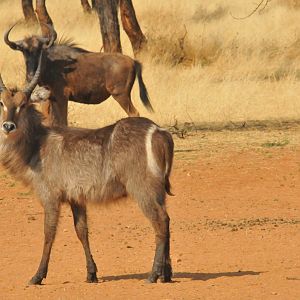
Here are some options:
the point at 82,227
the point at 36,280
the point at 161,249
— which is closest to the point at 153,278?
the point at 161,249

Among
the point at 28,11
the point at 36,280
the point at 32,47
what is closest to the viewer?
the point at 36,280

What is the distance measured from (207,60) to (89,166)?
48.2 ft

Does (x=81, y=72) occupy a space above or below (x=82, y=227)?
below

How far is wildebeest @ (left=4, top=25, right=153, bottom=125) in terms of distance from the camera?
50.6 feet

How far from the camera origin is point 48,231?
881 centimetres

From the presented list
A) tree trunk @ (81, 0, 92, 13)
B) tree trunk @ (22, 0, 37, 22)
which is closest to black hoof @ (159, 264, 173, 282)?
tree trunk @ (22, 0, 37, 22)

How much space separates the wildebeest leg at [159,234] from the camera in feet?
28.0

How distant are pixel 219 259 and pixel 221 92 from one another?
951cm

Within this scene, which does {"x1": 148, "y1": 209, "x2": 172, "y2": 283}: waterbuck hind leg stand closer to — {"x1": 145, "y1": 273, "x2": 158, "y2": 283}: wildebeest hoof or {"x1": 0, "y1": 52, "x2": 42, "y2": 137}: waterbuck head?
A: {"x1": 145, "y1": 273, "x2": 158, "y2": 283}: wildebeest hoof

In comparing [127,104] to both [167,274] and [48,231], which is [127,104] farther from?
[167,274]

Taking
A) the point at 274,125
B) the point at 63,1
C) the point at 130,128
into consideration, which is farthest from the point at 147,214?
the point at 63,1

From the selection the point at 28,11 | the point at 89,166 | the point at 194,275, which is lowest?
the point at 28,11

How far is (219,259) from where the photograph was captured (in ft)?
31.4

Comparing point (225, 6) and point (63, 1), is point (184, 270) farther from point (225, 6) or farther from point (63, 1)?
point (63, 1)
